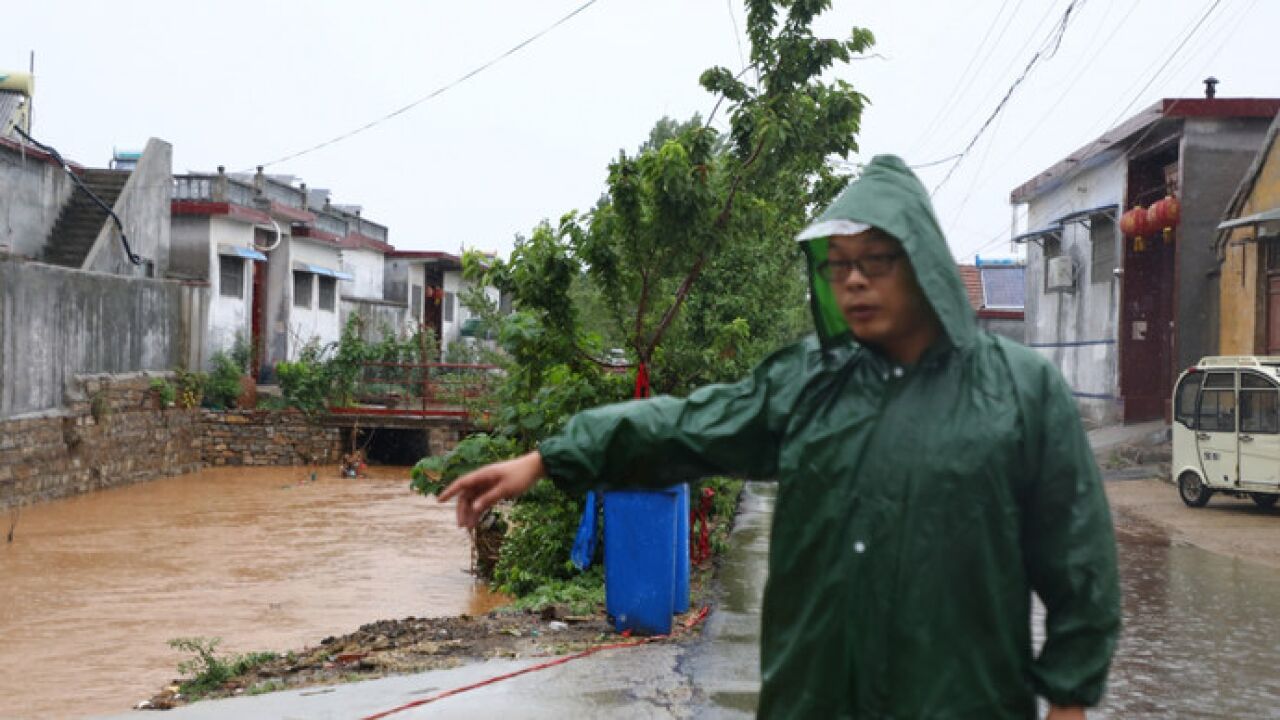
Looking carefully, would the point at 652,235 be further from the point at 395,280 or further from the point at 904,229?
the point at 395,280

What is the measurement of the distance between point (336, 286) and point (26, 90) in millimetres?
10464

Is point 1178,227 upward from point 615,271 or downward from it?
upward

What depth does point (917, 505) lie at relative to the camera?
2221mm

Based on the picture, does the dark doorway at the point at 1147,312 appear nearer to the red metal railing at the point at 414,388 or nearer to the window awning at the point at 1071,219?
the window awning at the point at 1071,219

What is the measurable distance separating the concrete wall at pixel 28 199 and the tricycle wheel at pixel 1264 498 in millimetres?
18969

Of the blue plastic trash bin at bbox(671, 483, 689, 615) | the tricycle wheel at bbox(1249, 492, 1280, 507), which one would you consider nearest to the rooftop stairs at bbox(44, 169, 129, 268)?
the blue plastic trash bin at bbox(671, 483, 689, 615)

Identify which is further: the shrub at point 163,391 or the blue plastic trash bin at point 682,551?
the shrub at point 163,391

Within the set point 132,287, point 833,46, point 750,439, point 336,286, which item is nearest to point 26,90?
point 132,287

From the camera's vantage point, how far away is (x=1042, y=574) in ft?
7.49

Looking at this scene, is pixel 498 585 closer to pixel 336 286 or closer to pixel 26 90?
pixel 26 90

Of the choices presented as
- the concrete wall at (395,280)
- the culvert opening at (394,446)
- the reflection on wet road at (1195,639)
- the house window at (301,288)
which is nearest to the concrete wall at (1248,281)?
the reflection on wet road at (1195,639)

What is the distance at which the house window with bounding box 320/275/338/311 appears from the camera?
32.3 metres

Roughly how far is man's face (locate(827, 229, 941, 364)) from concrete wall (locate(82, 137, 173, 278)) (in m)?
23.5

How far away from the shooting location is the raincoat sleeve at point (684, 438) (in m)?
2.52
